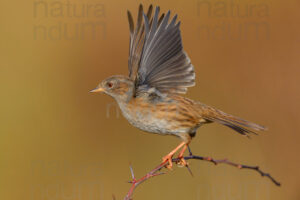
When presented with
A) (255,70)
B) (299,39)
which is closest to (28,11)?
(255,70)

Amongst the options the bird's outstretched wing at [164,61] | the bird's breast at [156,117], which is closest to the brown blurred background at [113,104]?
the bird's breast at [156,117]

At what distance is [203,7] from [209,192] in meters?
2.83

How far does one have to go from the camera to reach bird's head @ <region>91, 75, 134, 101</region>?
3.47 meters

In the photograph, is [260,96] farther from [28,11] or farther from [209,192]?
[28,11]

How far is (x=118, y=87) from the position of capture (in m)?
3.52

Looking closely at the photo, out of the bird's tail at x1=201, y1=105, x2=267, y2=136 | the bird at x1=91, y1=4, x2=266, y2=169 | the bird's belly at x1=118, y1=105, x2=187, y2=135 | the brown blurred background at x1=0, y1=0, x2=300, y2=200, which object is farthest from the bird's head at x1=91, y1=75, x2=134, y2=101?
the brown blurred background at x1=0, y1=0, x2=300, y2=200

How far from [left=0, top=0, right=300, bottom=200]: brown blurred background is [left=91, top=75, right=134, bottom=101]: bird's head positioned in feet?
6.41

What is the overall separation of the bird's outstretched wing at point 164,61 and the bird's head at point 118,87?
0.07 metres

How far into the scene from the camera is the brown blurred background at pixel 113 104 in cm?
538

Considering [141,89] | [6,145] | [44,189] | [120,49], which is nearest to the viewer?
[141,89]

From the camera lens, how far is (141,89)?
3545 millimetres

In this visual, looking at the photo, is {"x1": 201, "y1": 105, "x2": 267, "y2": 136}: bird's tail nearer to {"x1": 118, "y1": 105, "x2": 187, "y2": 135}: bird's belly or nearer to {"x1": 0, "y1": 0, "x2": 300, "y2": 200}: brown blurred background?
{"x1": 118, "y1": 105, "x2": 187, "y2": 135}: bird's belly

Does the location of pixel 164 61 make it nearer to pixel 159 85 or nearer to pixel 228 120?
pixel 159 85

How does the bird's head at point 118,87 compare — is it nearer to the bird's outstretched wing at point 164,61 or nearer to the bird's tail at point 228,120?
the bird's outstretched wing at point 164,61
